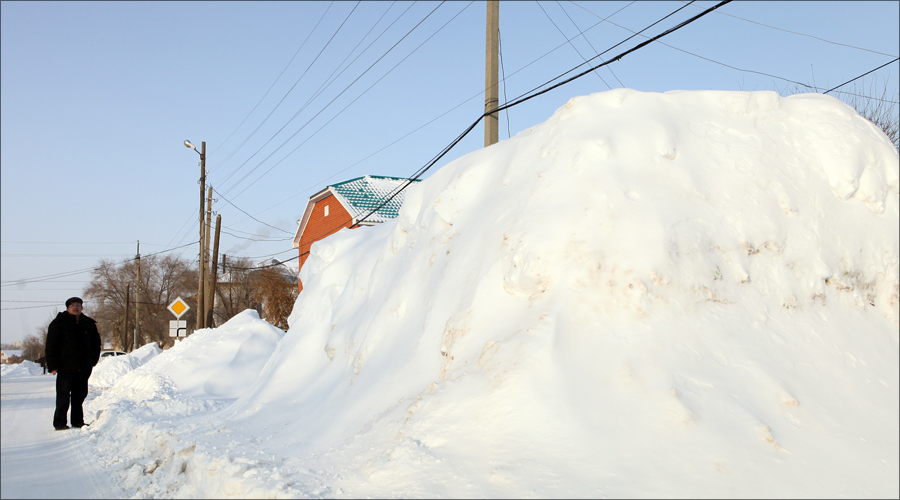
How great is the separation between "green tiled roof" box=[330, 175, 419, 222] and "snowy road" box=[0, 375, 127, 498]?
71.4ft

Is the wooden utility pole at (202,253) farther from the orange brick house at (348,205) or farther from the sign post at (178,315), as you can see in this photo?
the sign post at (178,315)

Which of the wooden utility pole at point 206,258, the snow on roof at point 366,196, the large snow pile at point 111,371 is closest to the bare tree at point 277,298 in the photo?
the snow on roof at point 366,196

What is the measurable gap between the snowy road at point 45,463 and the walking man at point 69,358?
0.28 meters

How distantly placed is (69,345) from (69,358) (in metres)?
0.17

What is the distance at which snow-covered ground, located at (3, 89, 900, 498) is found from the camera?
4.10 meters

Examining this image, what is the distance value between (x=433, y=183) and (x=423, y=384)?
11.9ft

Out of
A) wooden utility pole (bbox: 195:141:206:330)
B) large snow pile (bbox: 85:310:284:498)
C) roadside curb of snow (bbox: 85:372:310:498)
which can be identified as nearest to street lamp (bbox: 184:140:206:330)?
wooden utility pole (bbox: 195:141:206:330)

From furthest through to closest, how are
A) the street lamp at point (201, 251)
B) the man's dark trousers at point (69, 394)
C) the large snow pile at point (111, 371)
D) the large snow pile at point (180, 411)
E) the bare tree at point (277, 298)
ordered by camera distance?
the bare tree at point (277, 298), the street lamp at point (201, 251), the large snow pile at point (111, 371), the man's dark trousers at point (69, 394), the large snow pile at point (180, 411)

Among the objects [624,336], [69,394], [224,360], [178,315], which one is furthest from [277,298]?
[624,336]

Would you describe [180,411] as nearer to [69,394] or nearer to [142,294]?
[69,394]

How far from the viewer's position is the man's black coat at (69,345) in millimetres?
7812

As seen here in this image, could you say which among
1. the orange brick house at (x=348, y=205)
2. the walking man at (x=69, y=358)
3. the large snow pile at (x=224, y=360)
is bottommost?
the large snow pile at (x=224, y=360)

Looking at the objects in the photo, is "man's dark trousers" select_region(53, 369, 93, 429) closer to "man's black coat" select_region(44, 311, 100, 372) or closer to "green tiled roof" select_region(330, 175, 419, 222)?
"man's black coat" select_region(44, 311, 100, 372)

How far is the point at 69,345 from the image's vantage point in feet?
26.1
